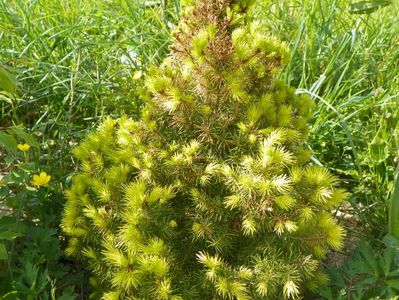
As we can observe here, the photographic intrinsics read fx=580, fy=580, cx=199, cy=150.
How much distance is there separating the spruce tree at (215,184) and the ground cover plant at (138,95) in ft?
1.41

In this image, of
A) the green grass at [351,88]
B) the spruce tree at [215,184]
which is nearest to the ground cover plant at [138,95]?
the green grass at [351,88]

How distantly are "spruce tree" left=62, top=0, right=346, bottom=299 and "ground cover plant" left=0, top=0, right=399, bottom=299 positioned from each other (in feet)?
1.41

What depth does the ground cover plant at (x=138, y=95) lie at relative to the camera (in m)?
2.46

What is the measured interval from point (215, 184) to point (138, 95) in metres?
1.18

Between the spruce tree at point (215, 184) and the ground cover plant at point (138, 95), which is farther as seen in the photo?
the ground cover plant at point (138, 95)

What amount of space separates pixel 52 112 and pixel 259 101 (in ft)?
5.81

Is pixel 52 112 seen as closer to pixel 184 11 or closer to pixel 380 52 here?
pixel 184 11

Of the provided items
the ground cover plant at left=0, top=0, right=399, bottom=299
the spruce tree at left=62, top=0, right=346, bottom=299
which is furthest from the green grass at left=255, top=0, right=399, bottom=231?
the spruce tree at left=62, top=0, right=346, bottom=299

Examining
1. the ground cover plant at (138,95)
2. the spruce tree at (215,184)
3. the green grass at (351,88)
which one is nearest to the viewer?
the spruce tree at (215,184)

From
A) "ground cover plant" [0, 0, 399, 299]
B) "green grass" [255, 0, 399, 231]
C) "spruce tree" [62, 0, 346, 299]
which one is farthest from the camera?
"green grass" [255, 0, 399, 231]

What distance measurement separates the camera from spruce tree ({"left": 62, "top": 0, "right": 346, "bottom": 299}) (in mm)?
1860

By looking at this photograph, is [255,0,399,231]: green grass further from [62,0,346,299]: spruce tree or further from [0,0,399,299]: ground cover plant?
[62,0,346,299]: spruce tree

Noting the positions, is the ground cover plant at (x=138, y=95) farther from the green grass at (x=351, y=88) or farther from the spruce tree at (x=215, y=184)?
the spruce tree at (x=215, y=184)

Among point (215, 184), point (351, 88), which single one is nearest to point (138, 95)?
point (215, 184)
